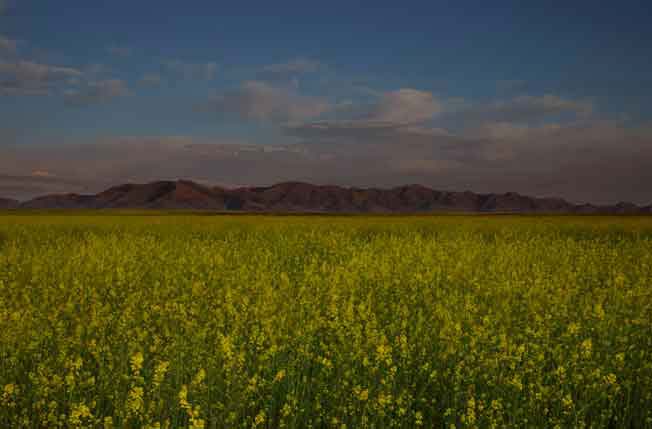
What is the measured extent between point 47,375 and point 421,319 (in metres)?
4.44

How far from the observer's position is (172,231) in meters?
24.7

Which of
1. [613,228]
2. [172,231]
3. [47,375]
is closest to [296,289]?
[47,375]

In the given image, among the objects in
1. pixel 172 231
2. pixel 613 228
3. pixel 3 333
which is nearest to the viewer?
pixel 3 333

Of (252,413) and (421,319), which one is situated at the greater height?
(421,319)

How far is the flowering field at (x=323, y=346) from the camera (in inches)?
160

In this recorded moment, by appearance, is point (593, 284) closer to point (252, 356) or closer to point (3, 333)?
point (252, 356)

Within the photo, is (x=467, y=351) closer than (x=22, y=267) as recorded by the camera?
Yes

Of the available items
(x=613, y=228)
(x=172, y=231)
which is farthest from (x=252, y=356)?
(x=613, y=228)

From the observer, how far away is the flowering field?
160 inches

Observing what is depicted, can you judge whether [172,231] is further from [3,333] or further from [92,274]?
[3,333]

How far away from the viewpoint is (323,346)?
4797mm

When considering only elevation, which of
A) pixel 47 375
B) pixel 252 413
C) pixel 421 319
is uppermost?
pixel 421 319

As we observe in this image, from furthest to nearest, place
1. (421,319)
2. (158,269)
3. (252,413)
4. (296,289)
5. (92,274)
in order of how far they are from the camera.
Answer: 1. (158,269)
2. (92,274)
3. (296,289)
4. (421,319)
5. (252,413)

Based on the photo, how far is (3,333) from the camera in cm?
546
